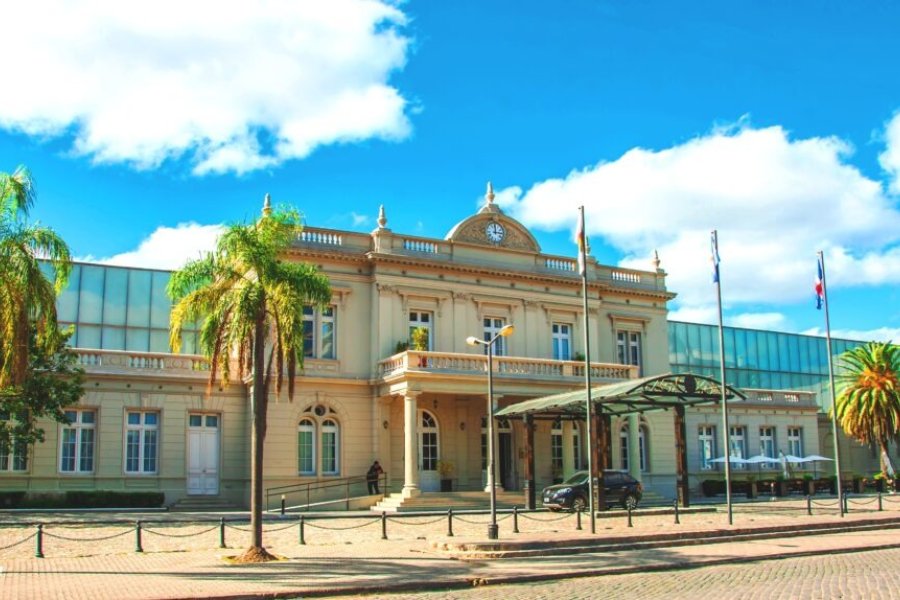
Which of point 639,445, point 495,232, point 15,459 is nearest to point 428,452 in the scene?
point 495,232

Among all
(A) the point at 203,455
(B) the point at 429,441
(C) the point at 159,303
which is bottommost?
(A) the point at 203,455

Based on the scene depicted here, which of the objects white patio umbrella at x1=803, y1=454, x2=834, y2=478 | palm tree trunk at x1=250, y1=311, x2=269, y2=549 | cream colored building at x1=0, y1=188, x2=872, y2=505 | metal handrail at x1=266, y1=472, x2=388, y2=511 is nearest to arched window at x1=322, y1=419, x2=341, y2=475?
cream colored building at x1=0, y1=188, x2=872, y2=505

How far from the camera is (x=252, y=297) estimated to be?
2088cm

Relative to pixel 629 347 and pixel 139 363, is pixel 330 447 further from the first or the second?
pixel 629 347

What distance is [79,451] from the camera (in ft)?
109

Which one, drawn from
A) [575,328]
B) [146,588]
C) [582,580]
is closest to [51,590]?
[146,588]

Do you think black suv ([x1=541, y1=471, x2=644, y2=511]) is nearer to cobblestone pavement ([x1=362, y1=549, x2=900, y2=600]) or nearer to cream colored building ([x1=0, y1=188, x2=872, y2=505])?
cream colored building ([x1=0, y1=188, x2=872, y2=505])

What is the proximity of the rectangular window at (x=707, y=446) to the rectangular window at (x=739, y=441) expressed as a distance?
3.36 feet

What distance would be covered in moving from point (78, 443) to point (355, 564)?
1797 centimetres

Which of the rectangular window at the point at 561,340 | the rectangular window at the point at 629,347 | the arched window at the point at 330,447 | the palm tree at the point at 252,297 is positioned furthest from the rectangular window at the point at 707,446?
the palm tree at the point at 252,297

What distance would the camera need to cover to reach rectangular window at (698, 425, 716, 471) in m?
46.8

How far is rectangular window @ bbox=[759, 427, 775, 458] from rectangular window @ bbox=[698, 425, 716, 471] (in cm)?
280

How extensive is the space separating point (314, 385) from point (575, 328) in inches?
518

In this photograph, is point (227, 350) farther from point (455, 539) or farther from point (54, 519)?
point (54, 519)
